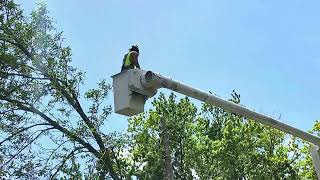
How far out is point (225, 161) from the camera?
106 feet

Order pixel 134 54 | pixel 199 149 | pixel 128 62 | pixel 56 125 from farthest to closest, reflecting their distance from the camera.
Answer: pixel 199 149
pixel 56 125
pixel 134 54
pixel 128 62

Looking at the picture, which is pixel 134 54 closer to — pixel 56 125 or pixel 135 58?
pixel 135 58

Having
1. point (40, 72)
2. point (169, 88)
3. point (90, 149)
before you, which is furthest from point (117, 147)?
point (169, 88)

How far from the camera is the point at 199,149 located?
3297 centimetres

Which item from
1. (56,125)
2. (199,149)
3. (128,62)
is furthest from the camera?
(199,149)

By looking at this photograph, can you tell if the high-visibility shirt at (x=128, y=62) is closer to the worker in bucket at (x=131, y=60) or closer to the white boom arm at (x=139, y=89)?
the worker in bucket at (x=131, y=60)

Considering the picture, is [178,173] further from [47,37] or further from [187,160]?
[47,37]

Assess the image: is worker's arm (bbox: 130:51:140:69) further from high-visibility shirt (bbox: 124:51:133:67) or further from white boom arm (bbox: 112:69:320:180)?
white boom arm (bbox: 112:69:320:180)

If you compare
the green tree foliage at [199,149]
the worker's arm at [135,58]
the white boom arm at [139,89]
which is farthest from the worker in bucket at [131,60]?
the green tree foliage at [199,149]

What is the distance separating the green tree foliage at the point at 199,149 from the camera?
32.3 meters

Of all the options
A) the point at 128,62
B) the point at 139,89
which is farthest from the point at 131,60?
the point at 139,89

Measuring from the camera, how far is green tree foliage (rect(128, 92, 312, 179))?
106 feet

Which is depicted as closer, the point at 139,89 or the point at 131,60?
the point at 139,89

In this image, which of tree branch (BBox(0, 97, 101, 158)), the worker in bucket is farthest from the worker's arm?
tree branch (BBox(0, 97, 101, 158))
